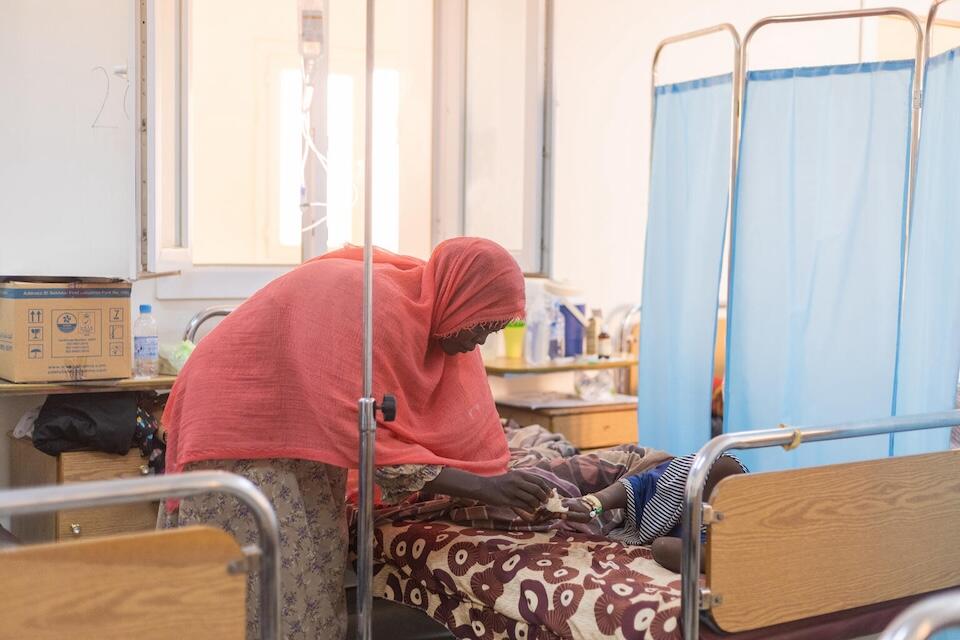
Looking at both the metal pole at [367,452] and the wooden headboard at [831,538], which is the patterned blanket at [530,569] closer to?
the wooden headboard at [831,538]

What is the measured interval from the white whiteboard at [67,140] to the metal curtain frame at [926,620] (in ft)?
9.45

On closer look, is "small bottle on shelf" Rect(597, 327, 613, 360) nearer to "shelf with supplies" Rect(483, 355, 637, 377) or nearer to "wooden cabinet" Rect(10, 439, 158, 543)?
"shelf with supplies" Rect(483, 355, 637, 377)

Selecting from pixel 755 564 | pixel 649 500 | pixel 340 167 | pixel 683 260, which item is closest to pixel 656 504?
pixel 649 500

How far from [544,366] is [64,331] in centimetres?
194

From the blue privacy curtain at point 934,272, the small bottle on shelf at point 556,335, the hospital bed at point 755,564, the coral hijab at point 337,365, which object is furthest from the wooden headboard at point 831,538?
the small bottle on shelf at point 556,335

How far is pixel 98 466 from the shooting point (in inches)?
128

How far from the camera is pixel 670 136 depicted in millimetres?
3811

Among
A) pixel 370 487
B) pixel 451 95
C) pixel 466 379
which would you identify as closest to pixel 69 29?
pixel 451 95

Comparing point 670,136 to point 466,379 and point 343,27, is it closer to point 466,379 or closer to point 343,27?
point 466,379

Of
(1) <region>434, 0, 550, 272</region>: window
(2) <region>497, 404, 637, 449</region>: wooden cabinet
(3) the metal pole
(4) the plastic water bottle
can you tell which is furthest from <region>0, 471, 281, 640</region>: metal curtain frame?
(1) <region>434, 0, 550, 272</region>: window

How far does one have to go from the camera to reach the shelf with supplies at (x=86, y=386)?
3158mm

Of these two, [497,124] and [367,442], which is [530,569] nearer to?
[367,442]

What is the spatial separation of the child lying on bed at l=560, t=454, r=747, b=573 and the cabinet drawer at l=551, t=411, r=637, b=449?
1249 millimetres

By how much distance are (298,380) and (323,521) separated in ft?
1.25
